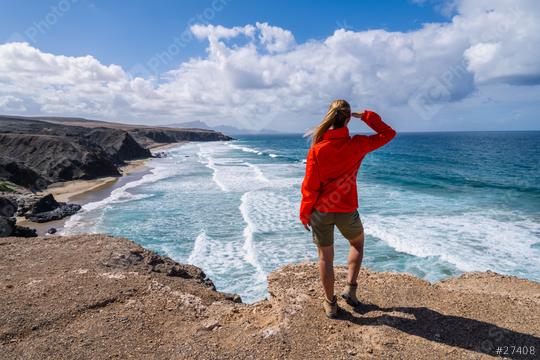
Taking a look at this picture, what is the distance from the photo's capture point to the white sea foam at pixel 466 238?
35.2 feet

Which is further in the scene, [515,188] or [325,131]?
[515,188]

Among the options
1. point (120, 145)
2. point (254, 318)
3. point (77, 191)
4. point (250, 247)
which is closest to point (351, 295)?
point (254, 318)

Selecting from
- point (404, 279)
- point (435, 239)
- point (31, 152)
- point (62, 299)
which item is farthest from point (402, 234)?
point (31, 152)

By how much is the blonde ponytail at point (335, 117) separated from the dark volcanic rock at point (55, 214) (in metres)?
17.8

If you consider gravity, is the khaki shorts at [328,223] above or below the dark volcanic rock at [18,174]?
above

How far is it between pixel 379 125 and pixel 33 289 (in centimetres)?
480

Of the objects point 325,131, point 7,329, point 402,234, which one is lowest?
point 402,234

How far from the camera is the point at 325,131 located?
365 centimetres

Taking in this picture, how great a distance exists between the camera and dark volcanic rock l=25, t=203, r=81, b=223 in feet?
57.3

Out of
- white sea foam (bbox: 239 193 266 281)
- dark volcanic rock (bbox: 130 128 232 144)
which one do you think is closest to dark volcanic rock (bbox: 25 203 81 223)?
white sea foam (bbox: 239 193 266 281)

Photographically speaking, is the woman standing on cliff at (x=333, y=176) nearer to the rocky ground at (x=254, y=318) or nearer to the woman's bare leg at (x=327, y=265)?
the woman's bare leg at (x=327, y=265)

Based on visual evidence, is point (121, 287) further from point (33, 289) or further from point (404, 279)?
point (404, 279)

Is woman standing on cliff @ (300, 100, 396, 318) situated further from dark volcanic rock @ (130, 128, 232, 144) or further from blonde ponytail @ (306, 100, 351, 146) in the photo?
dark volcanic rock @ (130, 128, 232, 144)

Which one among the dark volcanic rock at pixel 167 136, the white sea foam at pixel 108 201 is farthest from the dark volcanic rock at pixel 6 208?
the dark volcanic rock at pixel 167 136
